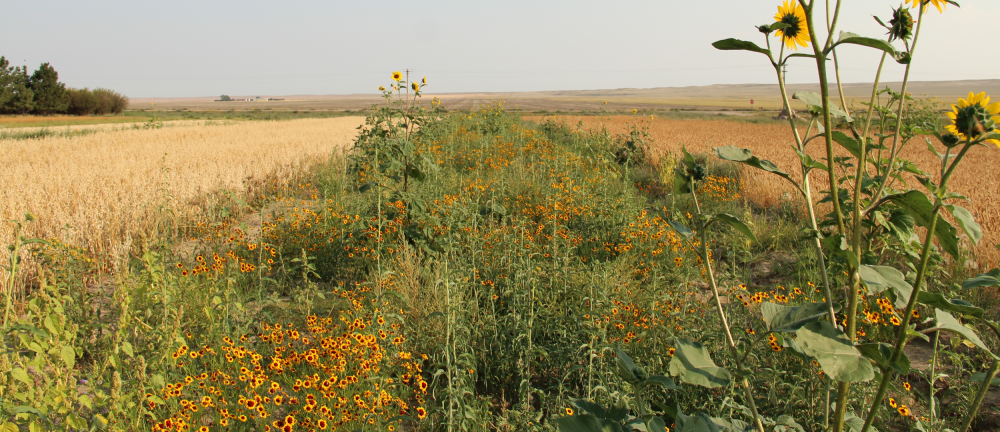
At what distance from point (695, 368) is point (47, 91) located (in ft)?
178

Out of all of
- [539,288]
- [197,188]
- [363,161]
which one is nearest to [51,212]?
[197,188]

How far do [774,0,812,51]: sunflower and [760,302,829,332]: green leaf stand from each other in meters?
0.63

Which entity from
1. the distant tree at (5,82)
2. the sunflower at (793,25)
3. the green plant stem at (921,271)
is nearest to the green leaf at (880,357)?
the green plant stem at (921,271)

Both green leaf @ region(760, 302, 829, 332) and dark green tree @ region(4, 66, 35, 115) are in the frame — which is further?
dark green tree @ region(4, 66, 35, 115)

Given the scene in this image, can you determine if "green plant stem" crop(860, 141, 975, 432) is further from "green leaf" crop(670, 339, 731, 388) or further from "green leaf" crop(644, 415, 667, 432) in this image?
"green leaf" crop(644, 415, 667, 432)

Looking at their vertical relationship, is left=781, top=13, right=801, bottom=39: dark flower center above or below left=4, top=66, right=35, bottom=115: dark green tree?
below

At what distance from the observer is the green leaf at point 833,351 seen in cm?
91

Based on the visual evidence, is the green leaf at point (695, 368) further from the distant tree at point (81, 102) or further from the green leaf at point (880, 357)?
the distant tree at point (81, 102)

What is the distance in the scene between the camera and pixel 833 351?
0.93 metres

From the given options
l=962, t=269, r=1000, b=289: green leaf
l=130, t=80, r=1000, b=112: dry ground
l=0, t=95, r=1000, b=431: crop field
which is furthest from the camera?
l=130, t=80, r=1000, b=112: dry ground

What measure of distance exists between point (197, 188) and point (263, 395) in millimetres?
5893

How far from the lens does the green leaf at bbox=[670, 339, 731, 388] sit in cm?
103

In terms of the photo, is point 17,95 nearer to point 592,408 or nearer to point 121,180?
point 121,180

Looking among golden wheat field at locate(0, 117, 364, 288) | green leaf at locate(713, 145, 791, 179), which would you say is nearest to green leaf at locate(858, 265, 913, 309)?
green leaf at locate(713, 145, 791, 179)
